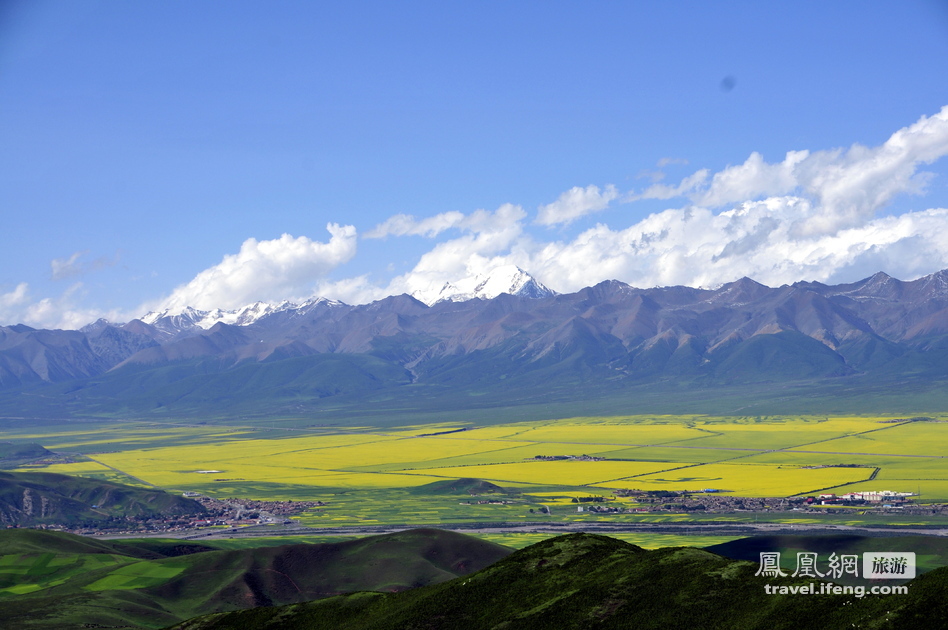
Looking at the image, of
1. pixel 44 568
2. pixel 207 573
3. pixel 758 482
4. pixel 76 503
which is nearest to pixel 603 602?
pixel 207 573

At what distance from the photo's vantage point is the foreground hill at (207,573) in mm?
91869

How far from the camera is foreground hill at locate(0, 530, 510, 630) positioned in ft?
301

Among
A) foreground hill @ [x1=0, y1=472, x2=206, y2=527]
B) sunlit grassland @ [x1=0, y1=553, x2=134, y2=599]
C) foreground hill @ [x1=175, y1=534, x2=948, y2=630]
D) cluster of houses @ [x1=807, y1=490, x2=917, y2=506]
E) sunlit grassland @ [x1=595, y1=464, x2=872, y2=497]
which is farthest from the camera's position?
foreground hill @ [x1=0, y1=472, x2=206, y2=527]

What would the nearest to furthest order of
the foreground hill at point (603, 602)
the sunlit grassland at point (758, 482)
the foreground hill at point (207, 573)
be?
the foreground hill at point (603, 602), the foreground hill at point (207, 573), the sunlit grassland at point (758, 482)

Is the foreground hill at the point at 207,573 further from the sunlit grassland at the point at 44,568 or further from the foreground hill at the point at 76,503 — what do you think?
the foreground hill at the point at 76,503

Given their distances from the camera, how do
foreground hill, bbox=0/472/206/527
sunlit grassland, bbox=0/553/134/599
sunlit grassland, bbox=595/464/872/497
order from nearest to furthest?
sunlit grassland, bbox=0/553/134/599, sunlit grassland, bbox=595/464/872/497, foreground hill, bbox=0/472/206/527

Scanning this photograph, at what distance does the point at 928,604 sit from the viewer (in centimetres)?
4344

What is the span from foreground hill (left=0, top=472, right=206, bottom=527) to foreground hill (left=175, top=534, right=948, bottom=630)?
122 meters

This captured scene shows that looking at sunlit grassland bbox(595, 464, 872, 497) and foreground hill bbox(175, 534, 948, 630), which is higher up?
foreground hill bbox(175, 534, 948, 630)

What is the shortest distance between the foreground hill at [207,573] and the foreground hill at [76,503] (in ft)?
202

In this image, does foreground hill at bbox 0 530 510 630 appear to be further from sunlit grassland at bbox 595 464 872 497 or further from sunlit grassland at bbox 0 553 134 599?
sunlit grassland at bbox 595 464 872 497

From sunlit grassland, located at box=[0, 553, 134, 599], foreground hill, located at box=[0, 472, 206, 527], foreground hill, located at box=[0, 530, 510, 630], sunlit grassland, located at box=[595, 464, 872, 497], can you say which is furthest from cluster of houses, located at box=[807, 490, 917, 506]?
sunlit grassland, located at box=[0, 553, 134, 599]

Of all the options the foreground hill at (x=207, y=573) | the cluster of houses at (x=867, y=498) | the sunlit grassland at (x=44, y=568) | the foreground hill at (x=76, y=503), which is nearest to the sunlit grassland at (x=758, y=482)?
the cluster of houses at (x=867, y=498)

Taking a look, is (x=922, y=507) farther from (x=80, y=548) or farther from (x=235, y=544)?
(x=80, y=548)
